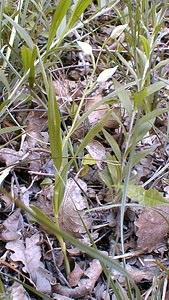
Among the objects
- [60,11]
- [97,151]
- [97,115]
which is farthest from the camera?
[97,115]

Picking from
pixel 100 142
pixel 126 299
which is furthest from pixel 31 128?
pixel 126 299

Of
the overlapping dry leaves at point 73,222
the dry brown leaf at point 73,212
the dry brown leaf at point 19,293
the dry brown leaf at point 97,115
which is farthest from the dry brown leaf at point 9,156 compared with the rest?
the dry brown leaf at point 19,293

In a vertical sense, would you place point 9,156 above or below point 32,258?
above

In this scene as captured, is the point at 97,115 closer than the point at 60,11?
No

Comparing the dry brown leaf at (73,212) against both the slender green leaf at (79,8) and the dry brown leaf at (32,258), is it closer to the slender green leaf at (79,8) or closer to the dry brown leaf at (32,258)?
the dry brown leaf at (32,258)

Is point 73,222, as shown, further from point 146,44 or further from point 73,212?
point 146,44

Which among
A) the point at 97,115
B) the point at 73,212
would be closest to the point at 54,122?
the point at 73,212
